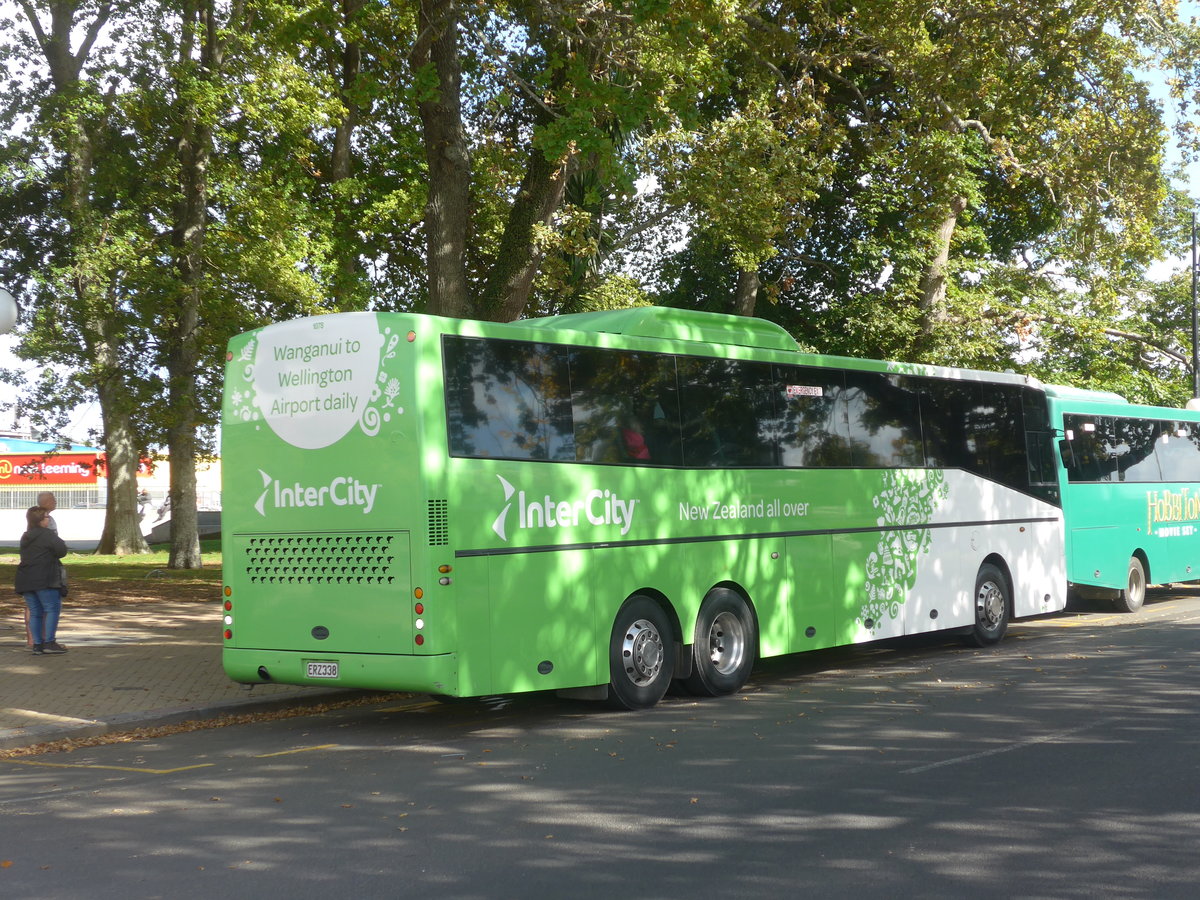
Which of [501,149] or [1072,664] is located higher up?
[501,149]

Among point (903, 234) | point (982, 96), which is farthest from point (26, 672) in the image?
point (903, 234)

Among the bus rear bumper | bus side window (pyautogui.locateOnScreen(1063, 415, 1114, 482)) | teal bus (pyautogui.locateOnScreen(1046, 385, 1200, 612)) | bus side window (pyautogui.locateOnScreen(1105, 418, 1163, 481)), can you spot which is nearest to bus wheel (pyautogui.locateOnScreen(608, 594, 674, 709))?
the bus rear bumper

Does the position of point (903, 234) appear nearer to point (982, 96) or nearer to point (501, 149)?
point (982, 96)

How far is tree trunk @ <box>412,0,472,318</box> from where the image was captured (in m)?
16.5

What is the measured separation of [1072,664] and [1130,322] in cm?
2801

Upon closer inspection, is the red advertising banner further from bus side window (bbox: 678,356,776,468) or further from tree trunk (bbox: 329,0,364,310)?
bus side window (bbox: 678,356,776,468)

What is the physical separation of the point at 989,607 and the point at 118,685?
1077 centimetres

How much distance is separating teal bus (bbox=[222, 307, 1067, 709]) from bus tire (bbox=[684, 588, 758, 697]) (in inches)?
1.1

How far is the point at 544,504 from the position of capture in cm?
1093

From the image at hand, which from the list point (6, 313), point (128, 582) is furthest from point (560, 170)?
point (128, 582)

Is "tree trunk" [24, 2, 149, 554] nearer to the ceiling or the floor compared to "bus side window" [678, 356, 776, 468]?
nearer to the ceiling

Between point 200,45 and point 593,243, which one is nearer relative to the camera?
point 593,243

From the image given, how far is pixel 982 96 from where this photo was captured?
2244 centimetres

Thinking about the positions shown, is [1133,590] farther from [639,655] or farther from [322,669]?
[322,669]
